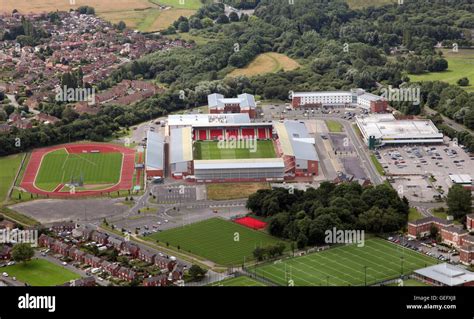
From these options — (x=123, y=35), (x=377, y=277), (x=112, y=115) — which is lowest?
(x=377, y=277)

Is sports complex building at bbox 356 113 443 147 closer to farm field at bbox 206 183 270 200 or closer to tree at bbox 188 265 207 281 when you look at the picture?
farm field at bbox 206 183 270 200

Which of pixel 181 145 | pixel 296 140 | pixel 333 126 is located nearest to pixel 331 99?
pixel 333 126

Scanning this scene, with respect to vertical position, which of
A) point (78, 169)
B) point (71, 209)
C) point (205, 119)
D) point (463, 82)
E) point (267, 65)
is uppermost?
point (267, 65)

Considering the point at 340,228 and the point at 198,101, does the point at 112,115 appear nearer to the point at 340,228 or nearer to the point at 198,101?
the point at 198,101

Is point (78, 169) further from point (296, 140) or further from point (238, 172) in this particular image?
point (296, 140)

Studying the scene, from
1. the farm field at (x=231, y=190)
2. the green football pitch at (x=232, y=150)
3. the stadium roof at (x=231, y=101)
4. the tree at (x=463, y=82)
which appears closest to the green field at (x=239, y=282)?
the farm field at (x=231, y=190)
